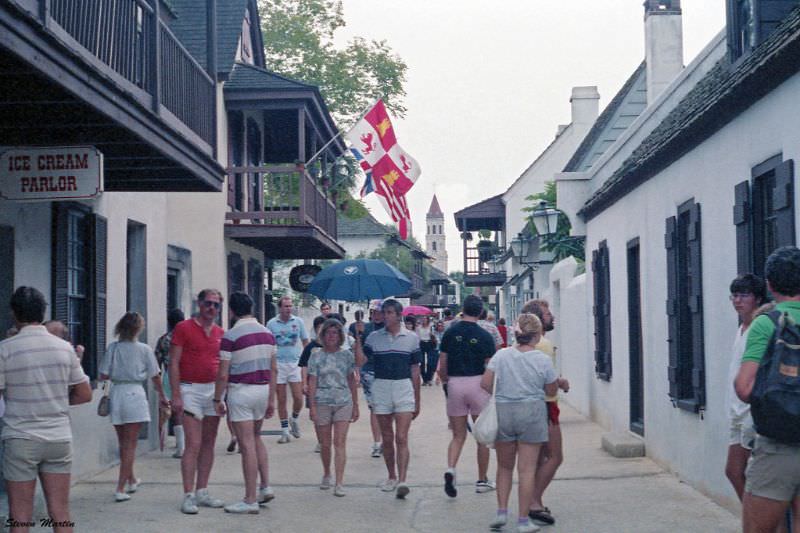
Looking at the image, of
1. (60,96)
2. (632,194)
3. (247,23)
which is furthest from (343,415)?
(247,23)

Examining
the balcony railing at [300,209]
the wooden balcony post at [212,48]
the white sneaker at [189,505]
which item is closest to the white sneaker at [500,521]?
the white sneaker at [189,505]

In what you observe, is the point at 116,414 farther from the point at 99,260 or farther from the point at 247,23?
the point at 247,23

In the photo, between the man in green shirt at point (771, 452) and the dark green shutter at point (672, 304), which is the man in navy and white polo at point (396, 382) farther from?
the man in green shirt at point (771, 452)

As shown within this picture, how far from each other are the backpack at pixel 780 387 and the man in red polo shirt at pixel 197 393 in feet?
17.9

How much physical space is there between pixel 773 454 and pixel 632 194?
872cm

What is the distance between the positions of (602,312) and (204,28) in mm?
9403

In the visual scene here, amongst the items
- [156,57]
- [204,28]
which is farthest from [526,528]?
[204,28]

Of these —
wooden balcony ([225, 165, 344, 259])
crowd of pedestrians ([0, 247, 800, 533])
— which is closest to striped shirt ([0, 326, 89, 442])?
crowd of pedestrians ([0, 247, 800, 533])

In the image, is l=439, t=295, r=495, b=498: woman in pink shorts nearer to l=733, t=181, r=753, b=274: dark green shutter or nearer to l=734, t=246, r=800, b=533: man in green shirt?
l=733, t=181, r=753, b=274: dark green shutter

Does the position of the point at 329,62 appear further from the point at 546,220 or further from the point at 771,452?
the point at 771,452

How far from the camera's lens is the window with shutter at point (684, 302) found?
10.1m

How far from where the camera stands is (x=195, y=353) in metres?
9.58

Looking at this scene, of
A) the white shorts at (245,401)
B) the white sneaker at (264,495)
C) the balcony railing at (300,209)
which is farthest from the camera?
the balcony railing at (300,209)

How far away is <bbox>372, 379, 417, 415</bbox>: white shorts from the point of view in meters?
10.3
